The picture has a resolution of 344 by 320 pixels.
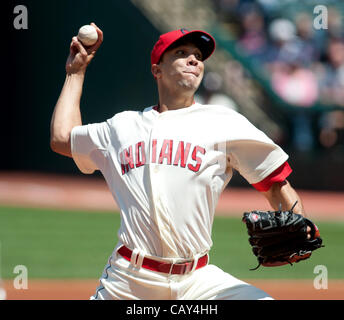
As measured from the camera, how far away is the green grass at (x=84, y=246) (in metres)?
7.97

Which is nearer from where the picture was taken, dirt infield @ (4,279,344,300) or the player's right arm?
the player's right arm

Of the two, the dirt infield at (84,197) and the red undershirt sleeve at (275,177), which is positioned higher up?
the dirt infield at (84,197)

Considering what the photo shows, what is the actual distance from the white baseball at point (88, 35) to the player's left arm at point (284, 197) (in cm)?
127

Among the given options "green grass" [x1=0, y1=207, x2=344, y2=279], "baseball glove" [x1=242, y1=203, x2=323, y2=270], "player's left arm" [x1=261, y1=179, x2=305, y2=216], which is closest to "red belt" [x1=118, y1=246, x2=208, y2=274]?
"baseball glove" [x1=242, y1=203, x2=323, y2=270]

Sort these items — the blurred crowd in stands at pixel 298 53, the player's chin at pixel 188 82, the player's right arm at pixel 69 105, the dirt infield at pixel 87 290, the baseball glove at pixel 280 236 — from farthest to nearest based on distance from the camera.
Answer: the blurred crowd in stands at pixel 298 53 → the dirt infield at pixel 87 290 → the player's right arm at pixel 69 105 → the player's chin at pixel 188 82 → the baseball glove at pixel 280 236

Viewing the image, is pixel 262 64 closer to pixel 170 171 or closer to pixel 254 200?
pixel 254 200

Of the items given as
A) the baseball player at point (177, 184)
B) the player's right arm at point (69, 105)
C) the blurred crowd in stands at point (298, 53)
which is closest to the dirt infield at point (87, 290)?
the player's right arm at point (69, 105)

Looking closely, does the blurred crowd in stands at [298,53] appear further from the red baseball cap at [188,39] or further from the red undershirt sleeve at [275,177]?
the red undershirt sleeve at [275,177]

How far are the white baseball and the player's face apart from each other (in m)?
0.41

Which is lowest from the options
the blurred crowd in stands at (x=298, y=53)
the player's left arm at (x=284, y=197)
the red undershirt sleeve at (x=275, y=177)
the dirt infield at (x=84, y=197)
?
the player's left arm at (x=284, y=197)

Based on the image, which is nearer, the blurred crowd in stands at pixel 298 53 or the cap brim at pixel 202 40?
the cap brim at pixel 202 40

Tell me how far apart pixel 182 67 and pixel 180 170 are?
0.57 meters

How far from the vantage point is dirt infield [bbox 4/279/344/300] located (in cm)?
619

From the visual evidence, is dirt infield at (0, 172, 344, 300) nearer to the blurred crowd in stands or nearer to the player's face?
the blurred crowd in stands
